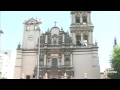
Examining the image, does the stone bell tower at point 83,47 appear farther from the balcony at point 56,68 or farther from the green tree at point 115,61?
the green tree at point 115,61

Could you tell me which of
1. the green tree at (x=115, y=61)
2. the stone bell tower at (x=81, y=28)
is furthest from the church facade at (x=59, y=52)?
the green tree at (x=115, y=61)

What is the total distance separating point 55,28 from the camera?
80.4 feet

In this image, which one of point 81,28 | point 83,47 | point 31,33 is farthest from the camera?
point 31,33

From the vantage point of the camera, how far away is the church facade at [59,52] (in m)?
21.9

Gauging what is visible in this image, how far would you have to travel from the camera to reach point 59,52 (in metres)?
23.2

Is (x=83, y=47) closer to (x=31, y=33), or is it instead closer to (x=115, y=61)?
(x=115, y=61)

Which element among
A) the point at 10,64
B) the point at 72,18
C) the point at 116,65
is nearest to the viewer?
the point at 116,65

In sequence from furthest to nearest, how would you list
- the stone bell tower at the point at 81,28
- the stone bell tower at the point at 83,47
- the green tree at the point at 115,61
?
the stone bell tower at the point at 81,28 < the stone bell tower at the point at 83,47 < the green tree at the point at 115,61

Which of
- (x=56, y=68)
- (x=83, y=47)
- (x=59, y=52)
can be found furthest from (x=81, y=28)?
(x=56, y=68)

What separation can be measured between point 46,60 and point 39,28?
365 cm

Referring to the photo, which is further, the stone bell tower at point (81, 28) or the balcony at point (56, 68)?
the stone bell tower at point (81, 28)

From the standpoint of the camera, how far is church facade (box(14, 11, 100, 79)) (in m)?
21.9
